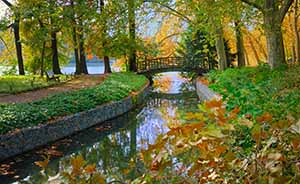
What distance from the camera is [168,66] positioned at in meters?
28.0

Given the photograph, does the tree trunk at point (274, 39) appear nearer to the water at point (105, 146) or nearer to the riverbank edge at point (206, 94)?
the riverbank edge at point (206, 94)

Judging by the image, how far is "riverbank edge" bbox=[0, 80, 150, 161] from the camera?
29.5ft

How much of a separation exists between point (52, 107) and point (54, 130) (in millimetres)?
1199

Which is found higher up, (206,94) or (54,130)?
(206,94)

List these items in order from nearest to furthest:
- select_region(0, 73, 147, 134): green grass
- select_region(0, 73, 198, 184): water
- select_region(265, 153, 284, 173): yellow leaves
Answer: select_region(265, 153, 284, 173): yellow leaves → select_region(0, 73, 198, 184): water → select_region(0, 73, 147, 134): green grass

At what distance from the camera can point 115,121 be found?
1360 cm

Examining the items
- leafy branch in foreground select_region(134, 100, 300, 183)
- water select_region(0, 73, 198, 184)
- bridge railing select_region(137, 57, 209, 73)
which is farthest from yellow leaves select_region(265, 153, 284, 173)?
bridge railing select_region(137, 57, 209, 73)

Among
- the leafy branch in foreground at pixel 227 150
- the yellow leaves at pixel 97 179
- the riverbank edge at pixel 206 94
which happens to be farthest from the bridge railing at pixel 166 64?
the yellow leaves at pixel 97 179

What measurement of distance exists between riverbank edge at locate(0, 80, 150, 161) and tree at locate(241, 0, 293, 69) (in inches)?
223

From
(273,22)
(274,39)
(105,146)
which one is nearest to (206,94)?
(274,39)

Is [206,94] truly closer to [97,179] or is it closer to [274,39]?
[274,39]

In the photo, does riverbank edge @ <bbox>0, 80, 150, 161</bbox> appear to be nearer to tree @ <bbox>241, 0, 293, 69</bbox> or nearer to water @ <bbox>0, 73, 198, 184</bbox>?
water @ <bbox>0, 73, 198, 184</bbox>

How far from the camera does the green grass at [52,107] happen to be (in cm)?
974

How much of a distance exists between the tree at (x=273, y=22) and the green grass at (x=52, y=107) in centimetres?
576
